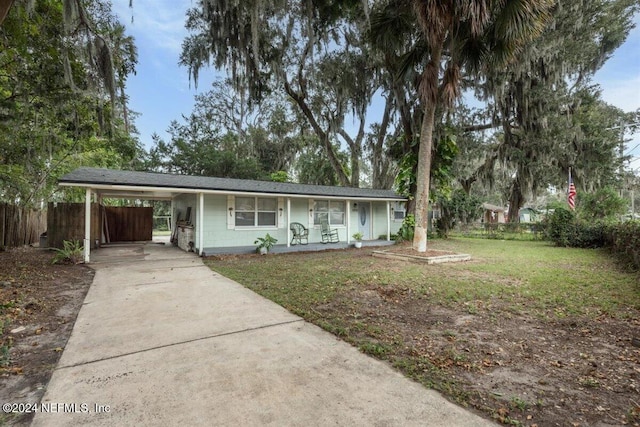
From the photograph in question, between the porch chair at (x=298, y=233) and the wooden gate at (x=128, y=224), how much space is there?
7826 mm

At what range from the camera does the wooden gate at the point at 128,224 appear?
13781 mm

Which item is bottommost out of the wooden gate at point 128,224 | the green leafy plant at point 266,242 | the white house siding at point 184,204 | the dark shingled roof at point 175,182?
the green leafy plant at point 266,242

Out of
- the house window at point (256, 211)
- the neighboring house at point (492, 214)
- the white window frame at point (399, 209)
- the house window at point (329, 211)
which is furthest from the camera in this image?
the neighboring house at point (492, 214)

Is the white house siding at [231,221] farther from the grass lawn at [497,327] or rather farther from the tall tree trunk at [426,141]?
the tall tree trunk at [426,141]

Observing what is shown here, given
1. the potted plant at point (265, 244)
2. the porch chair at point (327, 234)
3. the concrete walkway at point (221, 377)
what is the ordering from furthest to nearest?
1. the porch chair at point (327, 234)
2. the potted plant at point (265, 244)
3. the concrete walkway at point (221, 377)

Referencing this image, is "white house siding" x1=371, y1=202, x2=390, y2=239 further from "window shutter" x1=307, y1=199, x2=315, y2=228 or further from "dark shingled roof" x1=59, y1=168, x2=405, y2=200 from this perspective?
"window shutter" x1=307, y1=199, x2=315, y2=228

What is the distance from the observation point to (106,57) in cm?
654

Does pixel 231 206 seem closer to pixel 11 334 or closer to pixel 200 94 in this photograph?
pixel 11 334

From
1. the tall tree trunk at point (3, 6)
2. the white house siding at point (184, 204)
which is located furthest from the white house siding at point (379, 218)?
the tall tree trunk at point (3, 6)

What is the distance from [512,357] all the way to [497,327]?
0.82 meters

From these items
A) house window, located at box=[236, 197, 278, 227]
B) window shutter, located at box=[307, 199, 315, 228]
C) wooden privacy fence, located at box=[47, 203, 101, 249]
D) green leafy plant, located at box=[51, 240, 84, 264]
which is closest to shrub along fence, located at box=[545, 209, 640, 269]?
window shutter, located at box=[307, 199, 315, 228]

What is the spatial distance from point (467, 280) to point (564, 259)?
17.3 ft

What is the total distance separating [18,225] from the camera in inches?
386

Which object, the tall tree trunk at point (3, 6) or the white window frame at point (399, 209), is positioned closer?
the tall tree trunk at point (3, 6)
